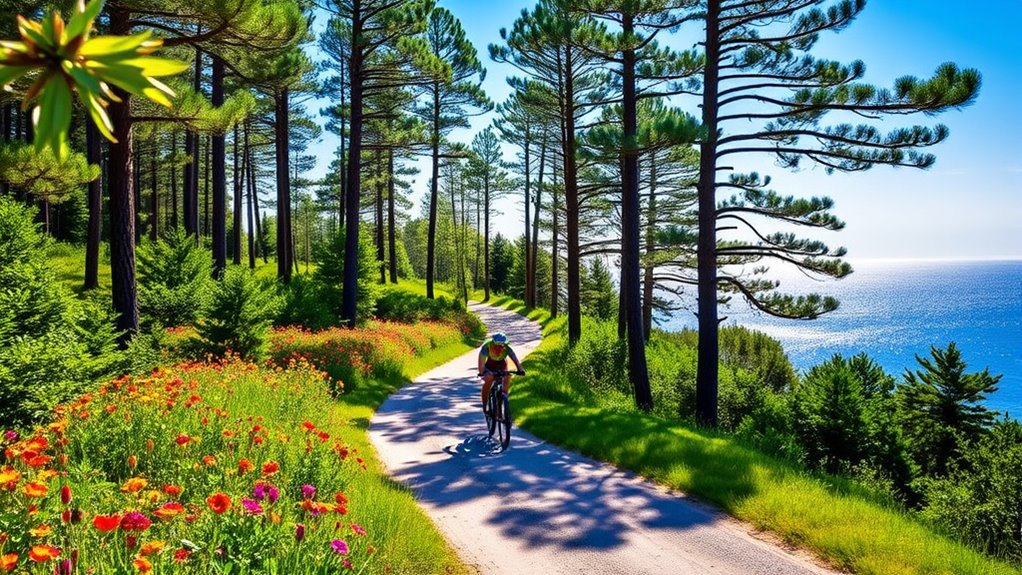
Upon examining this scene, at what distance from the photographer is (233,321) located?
1100 centimetres

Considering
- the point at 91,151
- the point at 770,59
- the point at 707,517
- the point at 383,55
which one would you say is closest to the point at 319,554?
the point at 707,517

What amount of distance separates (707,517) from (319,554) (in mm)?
4029

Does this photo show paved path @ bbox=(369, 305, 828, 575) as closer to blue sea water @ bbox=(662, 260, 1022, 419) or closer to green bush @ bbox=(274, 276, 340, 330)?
green bush @ bbox=(274, 276, 340, 330)

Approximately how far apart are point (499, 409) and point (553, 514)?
2.73m

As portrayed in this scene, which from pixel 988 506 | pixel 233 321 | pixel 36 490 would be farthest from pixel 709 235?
pixel 36 490

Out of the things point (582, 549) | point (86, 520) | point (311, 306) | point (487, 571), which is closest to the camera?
point (86, 520)

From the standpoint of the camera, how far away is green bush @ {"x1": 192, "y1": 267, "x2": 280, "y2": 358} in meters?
11.0

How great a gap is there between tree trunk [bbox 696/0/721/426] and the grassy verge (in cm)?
271

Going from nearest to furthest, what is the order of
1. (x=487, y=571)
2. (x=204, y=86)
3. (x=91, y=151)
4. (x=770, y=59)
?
(x=487, y=571)
(x=770, y=59)
(x=91, y=151)
(x=204, y=86)

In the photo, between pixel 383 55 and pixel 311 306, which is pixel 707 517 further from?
pixel 383 55

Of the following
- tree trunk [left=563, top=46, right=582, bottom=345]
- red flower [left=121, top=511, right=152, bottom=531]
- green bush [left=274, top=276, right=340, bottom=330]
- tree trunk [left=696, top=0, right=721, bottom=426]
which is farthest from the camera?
tree trunk [left=563, top=46, right=582, bottom=345]

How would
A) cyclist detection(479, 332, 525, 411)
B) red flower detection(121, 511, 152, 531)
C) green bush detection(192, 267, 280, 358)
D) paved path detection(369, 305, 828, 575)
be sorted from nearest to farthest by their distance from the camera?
red flower detection(121, 511, 152, 531) → paved path detection(369, 305, 828, 575) → cyclist detection(479, 332, 525, 411) → green bush detection(192, 267, 280, 358)

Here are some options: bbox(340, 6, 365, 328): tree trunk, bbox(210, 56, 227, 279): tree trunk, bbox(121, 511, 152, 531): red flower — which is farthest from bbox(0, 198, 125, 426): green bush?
bbox(210, 56, 227, 279): tree trunk

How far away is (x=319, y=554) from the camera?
2.97 m
